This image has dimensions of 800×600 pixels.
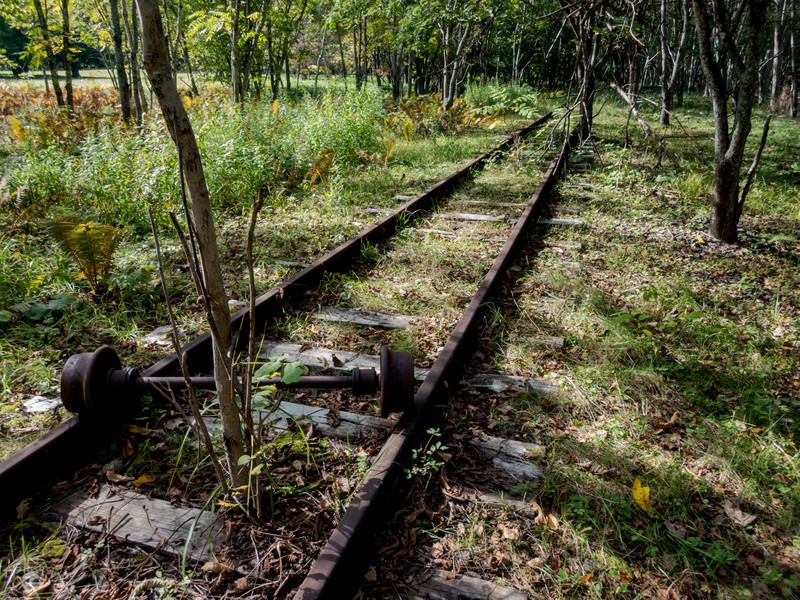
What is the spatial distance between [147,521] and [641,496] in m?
2.04

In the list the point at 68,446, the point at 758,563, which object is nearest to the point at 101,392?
the point at 68,446

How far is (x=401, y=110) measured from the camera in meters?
A: 13.6

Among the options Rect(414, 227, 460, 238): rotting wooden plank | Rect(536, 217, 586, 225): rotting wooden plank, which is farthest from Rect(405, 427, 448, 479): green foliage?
Rect(536, 217, 586, 225): rotting wooden plank

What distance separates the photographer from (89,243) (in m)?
3.83

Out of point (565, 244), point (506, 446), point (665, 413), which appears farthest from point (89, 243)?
point (565, 244)

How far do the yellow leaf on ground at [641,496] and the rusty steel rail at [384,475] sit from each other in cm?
98

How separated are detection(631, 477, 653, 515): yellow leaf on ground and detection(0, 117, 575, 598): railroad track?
0.44 metres

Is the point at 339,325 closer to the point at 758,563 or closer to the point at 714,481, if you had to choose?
the point at 714,481

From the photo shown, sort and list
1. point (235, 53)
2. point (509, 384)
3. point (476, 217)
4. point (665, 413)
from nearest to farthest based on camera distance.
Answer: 1. point (665, 413)
2. point (509, 384)
3. point (476, 217)
4. point (235, 53)

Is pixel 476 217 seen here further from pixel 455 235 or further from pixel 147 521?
pixel 147 521

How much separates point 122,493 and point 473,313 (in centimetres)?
232

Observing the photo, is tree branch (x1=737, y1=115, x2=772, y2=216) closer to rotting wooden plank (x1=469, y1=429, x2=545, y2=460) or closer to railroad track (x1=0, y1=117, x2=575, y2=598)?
railroad track (x1=0, y1=117, x2=575, y2=598)

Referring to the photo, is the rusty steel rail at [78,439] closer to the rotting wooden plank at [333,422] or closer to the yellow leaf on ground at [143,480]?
the yellow leaf on ground at [143,480]

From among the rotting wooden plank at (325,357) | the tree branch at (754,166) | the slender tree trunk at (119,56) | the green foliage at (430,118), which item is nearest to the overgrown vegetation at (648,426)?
the tree branch at (754,166)
